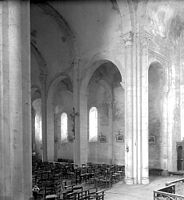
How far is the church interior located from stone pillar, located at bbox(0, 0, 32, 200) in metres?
0.45

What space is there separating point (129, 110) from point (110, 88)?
8.92m

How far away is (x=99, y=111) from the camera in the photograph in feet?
91.6

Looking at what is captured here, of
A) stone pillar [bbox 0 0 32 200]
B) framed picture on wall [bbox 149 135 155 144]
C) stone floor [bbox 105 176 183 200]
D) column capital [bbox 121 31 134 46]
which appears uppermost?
column capital [bbox 121 31 134 46]

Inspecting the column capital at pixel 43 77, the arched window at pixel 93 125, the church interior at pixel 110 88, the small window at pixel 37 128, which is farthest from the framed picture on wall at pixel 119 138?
the small window at pixel 37 128

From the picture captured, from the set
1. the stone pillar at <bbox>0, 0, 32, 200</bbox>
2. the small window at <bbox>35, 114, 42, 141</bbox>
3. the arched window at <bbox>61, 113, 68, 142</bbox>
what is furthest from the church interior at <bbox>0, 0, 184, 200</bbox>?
the small window at <bbox>35, 114, 42, 141</bbox>

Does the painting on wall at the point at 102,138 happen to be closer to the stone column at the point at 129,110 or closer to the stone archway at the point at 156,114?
the stone archway at the point at 156,114

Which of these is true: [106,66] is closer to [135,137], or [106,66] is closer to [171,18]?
[171,18]

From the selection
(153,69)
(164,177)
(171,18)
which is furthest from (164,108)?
(171,18)

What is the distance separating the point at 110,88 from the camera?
27.1 meters

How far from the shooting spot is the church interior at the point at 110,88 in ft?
59.8

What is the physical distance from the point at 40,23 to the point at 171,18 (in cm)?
1046

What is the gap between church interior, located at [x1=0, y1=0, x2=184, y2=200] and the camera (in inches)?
717

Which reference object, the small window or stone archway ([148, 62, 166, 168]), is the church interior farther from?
the small window

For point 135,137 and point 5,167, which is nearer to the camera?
point 5,167
